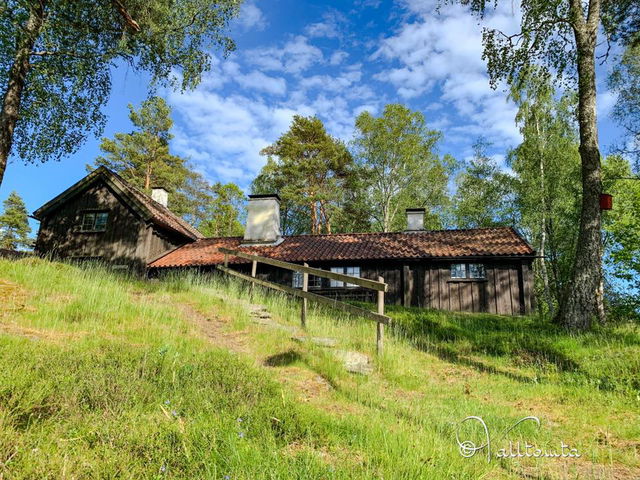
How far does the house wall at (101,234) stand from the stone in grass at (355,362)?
1350cm

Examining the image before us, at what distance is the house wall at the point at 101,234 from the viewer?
17844mm

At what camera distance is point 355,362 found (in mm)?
6988

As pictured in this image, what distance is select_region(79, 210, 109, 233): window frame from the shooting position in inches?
718

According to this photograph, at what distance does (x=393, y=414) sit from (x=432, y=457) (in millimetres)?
1451

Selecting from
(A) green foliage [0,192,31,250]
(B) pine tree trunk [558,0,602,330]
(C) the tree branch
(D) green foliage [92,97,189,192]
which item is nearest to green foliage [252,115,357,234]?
(D) green foliage [92,97,189,192]

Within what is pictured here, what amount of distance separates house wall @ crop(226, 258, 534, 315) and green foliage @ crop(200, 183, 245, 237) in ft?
63.7

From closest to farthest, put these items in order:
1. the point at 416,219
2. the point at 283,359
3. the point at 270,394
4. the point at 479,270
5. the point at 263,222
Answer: the point at 270,394 → the point at 283,359 → the point at 479,270 → the point at 416,219 → the point at 263,222

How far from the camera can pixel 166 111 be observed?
3147cm

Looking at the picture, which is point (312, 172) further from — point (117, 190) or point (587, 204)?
point (587, 204)

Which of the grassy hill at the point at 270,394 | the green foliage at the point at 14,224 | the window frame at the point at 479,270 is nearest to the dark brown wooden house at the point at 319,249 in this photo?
the window frame at the point at 479,270

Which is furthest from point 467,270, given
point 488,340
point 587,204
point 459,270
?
point 488,340

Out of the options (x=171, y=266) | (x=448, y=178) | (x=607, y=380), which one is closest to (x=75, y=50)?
(x=171, y=266)

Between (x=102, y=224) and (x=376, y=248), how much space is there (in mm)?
13170

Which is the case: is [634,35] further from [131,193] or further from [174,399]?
[131,193]
